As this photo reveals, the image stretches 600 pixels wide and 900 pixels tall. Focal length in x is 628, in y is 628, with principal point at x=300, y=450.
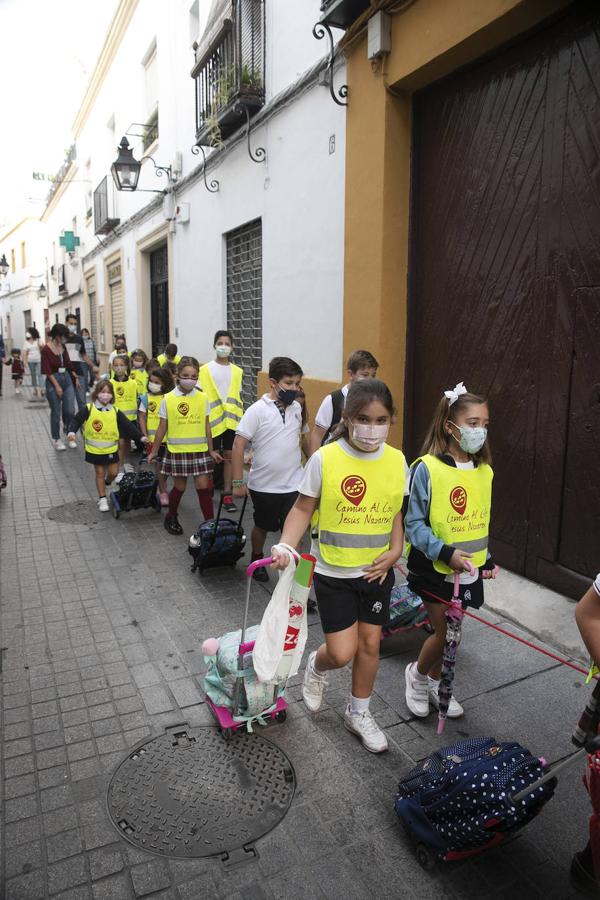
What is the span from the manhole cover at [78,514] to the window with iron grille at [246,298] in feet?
10.4

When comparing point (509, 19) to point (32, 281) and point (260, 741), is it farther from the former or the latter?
point (32, 281)

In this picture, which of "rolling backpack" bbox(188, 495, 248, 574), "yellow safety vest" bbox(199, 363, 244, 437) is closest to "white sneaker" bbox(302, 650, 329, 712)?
"rolling backpack" bbox(188, 495, 248, 574)

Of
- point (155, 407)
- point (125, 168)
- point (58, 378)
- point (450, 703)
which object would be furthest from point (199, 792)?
point (125, 168)

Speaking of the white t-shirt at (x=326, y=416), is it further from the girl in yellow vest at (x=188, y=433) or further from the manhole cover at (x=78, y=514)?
the manhole cover at (x=78, y=514)

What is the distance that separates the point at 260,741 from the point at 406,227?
4.52m

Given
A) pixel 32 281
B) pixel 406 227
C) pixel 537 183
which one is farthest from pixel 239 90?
pixel 32 281

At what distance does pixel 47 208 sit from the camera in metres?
31.6

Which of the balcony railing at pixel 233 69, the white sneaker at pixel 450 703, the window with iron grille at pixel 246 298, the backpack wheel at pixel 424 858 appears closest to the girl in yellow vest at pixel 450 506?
the white sneaker at pixel 450 703

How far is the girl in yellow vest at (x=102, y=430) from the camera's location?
262 inches

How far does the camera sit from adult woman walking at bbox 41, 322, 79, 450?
10219 millimetres

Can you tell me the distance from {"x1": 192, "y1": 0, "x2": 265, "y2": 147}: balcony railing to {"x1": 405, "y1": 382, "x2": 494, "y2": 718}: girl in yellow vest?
658 centimetres

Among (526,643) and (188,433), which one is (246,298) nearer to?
(188,433)

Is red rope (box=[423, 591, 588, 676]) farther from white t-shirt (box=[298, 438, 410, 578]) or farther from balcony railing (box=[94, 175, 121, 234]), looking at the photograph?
balcony railing (box=[94, 175, 121, 234])

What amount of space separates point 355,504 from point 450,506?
1.58 feet
